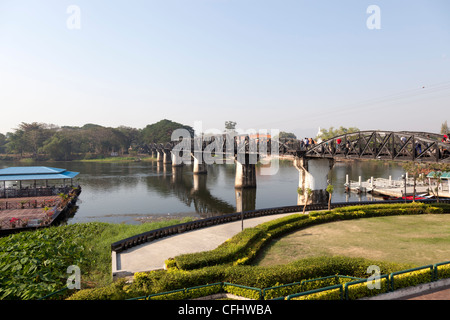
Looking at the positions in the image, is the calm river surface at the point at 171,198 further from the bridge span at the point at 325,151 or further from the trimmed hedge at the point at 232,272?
the trimmed hedge at the point at 232,272

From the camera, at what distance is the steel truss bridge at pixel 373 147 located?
108 feet

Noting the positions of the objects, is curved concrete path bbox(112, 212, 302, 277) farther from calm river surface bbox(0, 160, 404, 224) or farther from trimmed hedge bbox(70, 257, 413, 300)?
calm river surface bbox(0, 160, 404, 224)

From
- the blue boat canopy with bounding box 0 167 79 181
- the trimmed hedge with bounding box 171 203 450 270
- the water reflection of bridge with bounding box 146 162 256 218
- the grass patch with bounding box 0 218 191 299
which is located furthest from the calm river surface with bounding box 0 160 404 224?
the grass patch with bounding box 0 218 191 299

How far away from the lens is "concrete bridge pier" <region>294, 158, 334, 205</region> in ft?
→ 164

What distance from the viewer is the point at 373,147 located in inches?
Answer: 1590

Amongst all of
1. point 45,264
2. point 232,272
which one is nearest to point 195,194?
point 45,264

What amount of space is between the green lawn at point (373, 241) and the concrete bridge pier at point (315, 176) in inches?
724

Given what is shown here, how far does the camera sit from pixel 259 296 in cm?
1262

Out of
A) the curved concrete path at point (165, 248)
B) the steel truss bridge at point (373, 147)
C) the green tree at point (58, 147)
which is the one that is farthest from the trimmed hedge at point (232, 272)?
the green tree at point (58, 147)

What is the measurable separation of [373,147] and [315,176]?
41.2ft

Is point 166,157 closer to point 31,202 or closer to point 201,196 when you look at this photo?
point 201,196

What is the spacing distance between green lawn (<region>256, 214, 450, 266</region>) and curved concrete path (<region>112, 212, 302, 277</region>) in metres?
5.05

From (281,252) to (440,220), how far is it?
21.1 metres
